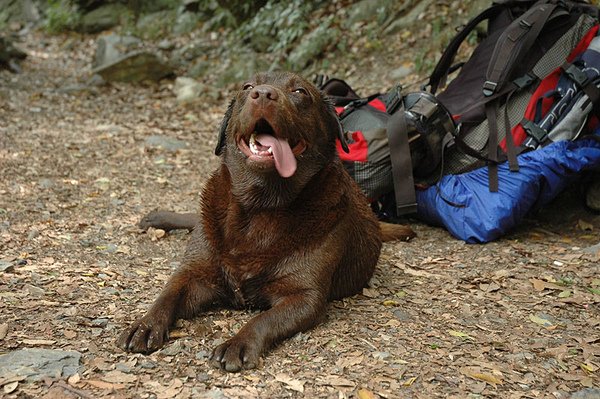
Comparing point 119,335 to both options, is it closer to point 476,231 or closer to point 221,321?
point 221,321

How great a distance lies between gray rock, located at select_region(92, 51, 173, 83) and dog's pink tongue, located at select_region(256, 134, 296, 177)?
911 centimetres

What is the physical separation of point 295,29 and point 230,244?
8.41 metres

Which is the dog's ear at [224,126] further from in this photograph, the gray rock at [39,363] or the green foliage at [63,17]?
the green foliage at [63,17]

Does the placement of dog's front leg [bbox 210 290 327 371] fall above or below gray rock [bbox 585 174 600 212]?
above

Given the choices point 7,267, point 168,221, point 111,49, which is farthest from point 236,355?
point 111,49

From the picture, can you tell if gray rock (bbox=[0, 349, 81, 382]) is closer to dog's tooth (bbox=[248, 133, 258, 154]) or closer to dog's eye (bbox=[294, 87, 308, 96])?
dog's tooth (bbox=[248, 133, 258, 154])

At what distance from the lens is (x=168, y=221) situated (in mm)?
5438

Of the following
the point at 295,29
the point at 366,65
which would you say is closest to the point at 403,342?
the point at 366,65

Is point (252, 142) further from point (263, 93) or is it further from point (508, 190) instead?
point (508, 190)

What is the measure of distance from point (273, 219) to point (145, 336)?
101cm

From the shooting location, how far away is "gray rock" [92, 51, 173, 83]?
1214 cm

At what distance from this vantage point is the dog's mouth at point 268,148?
3.61 meters

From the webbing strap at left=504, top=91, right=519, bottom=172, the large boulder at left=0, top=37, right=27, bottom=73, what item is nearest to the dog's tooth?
the webbing strap at left=504, top=91, right=519, bottom=172

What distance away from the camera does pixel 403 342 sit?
3.57 metres
